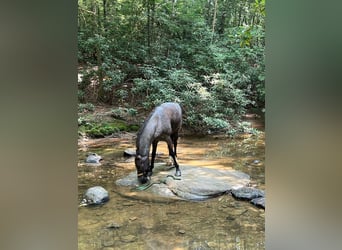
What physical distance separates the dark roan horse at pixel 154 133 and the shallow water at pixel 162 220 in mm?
355

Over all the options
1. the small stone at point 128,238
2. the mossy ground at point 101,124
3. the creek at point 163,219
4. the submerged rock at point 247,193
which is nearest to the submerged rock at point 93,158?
the creek at point 163,219

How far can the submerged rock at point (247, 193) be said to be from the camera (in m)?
3.46

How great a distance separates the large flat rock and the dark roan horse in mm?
120

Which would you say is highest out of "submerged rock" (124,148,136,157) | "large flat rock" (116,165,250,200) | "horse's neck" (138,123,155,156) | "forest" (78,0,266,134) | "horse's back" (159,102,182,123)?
"forest" (78,0,266,134)

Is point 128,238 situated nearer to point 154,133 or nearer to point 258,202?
point 154,133

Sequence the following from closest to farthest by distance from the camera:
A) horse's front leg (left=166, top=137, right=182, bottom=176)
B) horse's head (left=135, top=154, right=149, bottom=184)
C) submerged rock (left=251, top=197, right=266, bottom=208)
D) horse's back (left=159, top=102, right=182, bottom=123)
A: submerged rock (left=251, top=197, right=266, bottom=208) → horse's head (left=135, top=154, right=149, bottom=184) → horse's front leg (left=166, top=137, right=182, bottom=176) → horse's back (left=159, top=102, right=182, bottom=123)

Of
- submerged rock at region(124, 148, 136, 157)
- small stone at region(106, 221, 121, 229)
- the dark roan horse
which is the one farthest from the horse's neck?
submerged rock at region(124, 148, 136, 157)

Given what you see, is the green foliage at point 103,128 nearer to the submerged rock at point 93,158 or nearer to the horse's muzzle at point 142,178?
the submerged rock at point 93,158

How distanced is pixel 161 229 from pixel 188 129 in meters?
2.54

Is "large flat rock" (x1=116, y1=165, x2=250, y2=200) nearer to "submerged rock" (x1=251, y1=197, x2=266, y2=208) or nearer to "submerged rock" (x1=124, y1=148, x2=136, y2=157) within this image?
"submerged rock" (x1=251, y1=197, x2=266, y2=208)

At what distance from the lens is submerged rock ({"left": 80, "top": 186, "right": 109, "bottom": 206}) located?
3.31 meters

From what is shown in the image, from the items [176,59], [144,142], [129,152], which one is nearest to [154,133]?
[144,142]

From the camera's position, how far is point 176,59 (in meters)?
5.85

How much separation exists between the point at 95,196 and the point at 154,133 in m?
0.91
